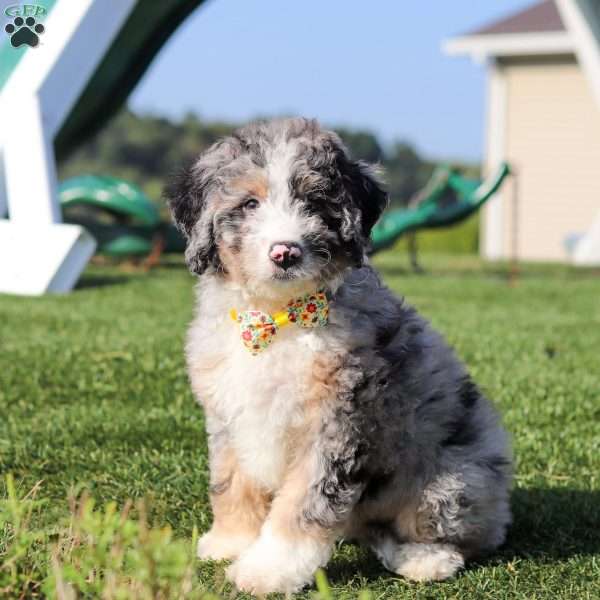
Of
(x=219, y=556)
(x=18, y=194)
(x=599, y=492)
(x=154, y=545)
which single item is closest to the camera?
(x=154, y=545)

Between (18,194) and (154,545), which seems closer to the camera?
(154,545)

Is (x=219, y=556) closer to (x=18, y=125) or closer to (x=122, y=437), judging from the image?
(x=122, y=437)

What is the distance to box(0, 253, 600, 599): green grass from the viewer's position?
324 cm

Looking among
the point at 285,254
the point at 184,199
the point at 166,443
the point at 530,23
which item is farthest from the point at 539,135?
the point at 285,254

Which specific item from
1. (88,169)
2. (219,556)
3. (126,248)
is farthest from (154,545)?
(88,169)

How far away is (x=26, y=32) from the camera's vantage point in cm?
847

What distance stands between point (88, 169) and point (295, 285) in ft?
174

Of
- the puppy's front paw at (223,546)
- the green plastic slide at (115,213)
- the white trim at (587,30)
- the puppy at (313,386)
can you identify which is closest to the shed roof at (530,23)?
the white trim at (587,30)

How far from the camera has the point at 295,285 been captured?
327 cm

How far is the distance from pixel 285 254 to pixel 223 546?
Result: 1.22m

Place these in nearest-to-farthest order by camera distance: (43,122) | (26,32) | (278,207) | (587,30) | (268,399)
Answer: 1. (278,207)
2. (268,399)
3. (26,32)
4. (43,122)
5. (587,30)

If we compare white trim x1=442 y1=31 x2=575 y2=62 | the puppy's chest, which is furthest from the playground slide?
white trim x1=442 y1=31 x2=575 y2=62

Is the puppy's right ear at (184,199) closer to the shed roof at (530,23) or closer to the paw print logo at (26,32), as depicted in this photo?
the paw print logo at (26,32)

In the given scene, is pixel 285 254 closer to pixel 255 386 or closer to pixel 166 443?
pixel 255 386
